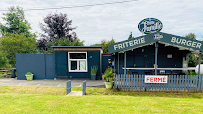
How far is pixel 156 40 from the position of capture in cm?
693

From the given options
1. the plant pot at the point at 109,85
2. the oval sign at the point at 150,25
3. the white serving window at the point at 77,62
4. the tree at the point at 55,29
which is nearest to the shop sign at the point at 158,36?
the oval sign at the point at 150,25

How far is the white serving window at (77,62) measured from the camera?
1093cm

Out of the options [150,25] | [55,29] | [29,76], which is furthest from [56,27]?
[150,25]

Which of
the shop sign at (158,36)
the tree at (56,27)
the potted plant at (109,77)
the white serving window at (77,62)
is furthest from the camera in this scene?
the tree at (56,27)

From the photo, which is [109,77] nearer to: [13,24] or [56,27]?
[56,27]

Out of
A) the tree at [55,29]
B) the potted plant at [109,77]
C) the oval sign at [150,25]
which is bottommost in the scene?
the potted plant at [109,77]

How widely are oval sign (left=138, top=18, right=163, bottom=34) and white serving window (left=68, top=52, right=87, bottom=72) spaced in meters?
5.30

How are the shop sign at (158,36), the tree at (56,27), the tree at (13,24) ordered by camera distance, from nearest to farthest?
the shop sign at (158,36)
the tree at (56,27)
the tree at (13,24)

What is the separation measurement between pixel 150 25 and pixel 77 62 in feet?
22.2

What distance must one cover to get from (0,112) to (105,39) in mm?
26631

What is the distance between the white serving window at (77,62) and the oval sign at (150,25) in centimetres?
530

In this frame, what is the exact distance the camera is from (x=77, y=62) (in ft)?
35.9

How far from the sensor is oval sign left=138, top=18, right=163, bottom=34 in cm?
905

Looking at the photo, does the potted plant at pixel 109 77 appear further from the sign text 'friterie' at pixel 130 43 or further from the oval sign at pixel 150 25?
the oval sign at pixel 150 25
